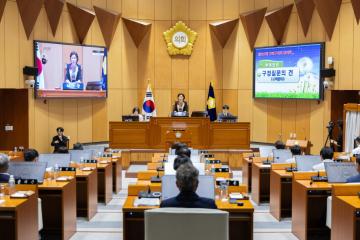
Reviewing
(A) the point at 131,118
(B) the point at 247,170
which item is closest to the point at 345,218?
(B) the point at 247,170

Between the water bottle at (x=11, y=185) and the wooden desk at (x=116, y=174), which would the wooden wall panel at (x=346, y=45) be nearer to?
the wooden desk at (x=116, y=174)

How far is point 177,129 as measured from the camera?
15352 millimetres

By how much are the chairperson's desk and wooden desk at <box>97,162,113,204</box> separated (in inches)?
182

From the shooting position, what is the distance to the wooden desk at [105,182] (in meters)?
10.1

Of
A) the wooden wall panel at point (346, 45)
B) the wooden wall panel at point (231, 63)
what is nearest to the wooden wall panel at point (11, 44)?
the wooden wall panel at point (231, 63)

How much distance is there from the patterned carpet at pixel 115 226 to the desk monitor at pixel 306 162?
0.98 meters

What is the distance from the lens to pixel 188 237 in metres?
3.97

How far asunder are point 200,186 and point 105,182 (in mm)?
4626

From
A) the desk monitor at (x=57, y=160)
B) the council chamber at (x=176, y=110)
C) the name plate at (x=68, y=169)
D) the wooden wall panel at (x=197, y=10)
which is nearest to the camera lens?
the council chamber at (x=176, y=110)

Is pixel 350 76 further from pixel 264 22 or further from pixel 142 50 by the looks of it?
pixel 142 50

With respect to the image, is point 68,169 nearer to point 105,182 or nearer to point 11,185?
point 11,185

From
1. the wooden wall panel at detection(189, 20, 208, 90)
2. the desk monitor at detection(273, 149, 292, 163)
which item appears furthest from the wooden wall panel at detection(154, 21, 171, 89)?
the desk monitor at detection(273, 149, 292, 163)

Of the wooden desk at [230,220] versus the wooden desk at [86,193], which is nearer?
the wooden desk at [230,220]

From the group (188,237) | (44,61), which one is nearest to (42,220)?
(188,237)
